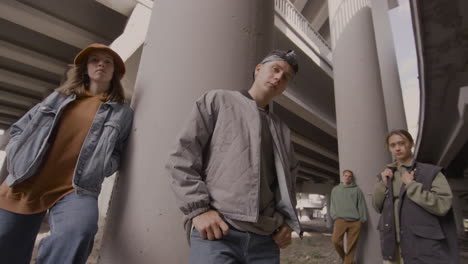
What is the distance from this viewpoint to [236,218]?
1126mm

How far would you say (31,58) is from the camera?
7676 millimetres

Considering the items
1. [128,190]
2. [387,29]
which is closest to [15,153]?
[128,190]

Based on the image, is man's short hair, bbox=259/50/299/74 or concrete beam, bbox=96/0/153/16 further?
concrete beam, bbox=96/0/153/16

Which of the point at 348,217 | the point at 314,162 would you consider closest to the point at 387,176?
the point at 348,217

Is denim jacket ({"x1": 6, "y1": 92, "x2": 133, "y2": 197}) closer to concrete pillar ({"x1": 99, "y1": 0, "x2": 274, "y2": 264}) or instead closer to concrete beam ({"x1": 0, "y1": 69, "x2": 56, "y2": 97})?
concrete pillar ({"x1": 99, "y1": 0, "x2": 274, "y2": 264})

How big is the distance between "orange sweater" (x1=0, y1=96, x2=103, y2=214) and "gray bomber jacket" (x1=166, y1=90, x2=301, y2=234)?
874 millimetres

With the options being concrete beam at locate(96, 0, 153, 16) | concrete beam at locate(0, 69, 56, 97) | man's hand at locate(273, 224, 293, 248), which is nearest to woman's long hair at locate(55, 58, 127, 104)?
man's hand at locate(273, 224, 293, 248)

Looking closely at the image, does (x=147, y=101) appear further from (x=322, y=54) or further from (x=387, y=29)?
(x=387, y=29)

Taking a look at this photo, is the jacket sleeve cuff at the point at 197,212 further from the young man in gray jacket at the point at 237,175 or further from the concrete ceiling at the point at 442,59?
the concrete ceiling at the point at 442,59

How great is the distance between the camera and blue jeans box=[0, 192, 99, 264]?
1412mm

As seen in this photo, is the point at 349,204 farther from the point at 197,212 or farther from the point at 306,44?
the point at 306,44

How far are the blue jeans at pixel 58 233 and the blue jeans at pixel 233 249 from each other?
0.69 metres

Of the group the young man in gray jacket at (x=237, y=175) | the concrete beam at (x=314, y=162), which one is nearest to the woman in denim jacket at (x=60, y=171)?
the young man in gray jacket at (x=237, y=175)

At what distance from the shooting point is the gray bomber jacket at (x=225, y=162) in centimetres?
113
